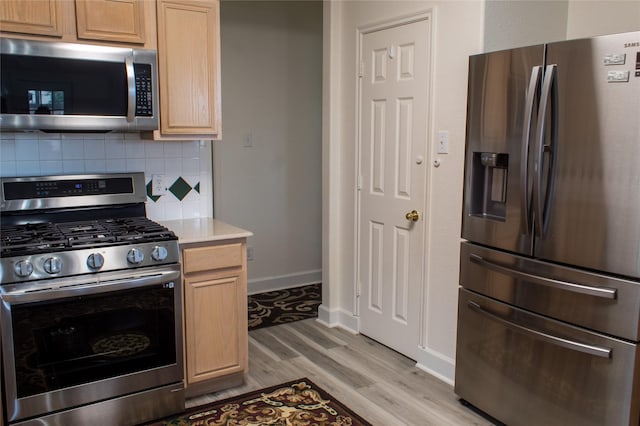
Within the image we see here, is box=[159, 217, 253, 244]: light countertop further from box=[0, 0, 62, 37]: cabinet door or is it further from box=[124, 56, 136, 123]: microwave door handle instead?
box=[0, 0, 62, 37]: cabinet door

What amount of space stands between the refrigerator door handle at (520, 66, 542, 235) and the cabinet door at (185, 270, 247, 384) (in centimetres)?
146

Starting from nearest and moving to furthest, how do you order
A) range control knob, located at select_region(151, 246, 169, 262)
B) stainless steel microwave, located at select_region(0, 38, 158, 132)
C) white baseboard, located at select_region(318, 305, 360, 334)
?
stainless steel microwave, located at select_region(0, 38, 158, 132), range control knob, located at select_region(151, 246, 169, 262), white baseboard, located at select_region(318, 305, 360, 334)

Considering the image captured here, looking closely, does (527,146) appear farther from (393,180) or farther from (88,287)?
(88,287)

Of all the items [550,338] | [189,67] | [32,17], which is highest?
[32,17]

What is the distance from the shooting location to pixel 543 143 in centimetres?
222

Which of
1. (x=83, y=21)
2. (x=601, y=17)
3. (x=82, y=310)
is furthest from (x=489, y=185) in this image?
(x=83, y=21)

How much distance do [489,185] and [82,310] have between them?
1983 millimetres

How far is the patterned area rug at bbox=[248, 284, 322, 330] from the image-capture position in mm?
→ 4051

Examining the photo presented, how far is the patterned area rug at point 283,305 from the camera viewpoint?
4.05 m

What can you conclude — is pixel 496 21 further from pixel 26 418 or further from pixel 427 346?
pixel 26 418

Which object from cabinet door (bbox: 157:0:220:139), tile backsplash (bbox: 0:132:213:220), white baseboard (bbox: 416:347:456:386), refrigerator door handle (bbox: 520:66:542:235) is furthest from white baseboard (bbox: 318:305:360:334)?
refrigerator door handle (bbox: 520:66:542:235)

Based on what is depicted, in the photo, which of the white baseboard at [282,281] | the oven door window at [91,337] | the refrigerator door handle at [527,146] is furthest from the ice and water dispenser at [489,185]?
the white baseboard at [282,281]

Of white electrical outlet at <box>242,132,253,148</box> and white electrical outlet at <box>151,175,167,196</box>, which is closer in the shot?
white electrical outlet at <box>151,175,167,196</box>

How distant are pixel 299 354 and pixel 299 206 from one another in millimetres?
1720
